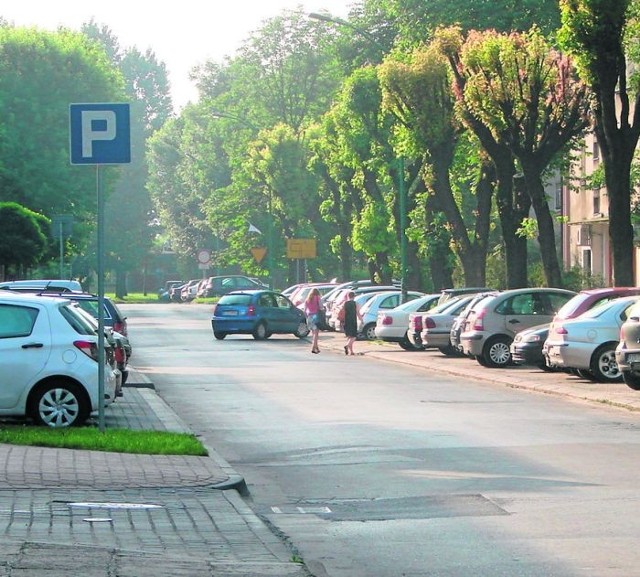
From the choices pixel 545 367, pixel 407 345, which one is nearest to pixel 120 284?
pixel 407 345

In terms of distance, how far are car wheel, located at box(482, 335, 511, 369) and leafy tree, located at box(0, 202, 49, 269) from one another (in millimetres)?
17856

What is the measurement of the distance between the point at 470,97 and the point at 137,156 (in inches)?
3629

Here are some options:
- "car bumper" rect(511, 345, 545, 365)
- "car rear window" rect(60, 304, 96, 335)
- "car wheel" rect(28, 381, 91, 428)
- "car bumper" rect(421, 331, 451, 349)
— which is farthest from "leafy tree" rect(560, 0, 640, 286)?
"car wheel" rect(28, 381, 91, 428)

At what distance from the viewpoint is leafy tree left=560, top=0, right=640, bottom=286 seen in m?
29.0

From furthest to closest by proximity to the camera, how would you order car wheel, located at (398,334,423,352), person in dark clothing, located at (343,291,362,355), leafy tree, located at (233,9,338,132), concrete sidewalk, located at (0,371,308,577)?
leafy tree, located at (233,9,338,132) < car wheel, located at (398,334,423,352) < person in dark clothing, located at (343,291,362,355) < concrete sidewalk, located at (0,371,308,577)

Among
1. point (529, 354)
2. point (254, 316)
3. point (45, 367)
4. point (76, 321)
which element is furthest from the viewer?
point (254, 316)

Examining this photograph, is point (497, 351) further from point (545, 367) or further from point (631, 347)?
point (631, 347)

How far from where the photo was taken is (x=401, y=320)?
39.4 m

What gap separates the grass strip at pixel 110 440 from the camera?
14.2 meters

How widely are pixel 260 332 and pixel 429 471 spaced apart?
3494 cm

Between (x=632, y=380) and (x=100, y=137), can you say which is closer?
(x=100, y=137)

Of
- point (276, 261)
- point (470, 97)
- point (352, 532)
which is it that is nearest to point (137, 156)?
point (276, 261)

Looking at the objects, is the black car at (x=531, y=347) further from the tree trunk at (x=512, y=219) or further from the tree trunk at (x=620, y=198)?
the tree trunk at (x=512, y=219)

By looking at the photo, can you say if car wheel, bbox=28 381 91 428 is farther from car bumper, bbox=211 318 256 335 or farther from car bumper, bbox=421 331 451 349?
car bumper, bbox=211 318 256 335
